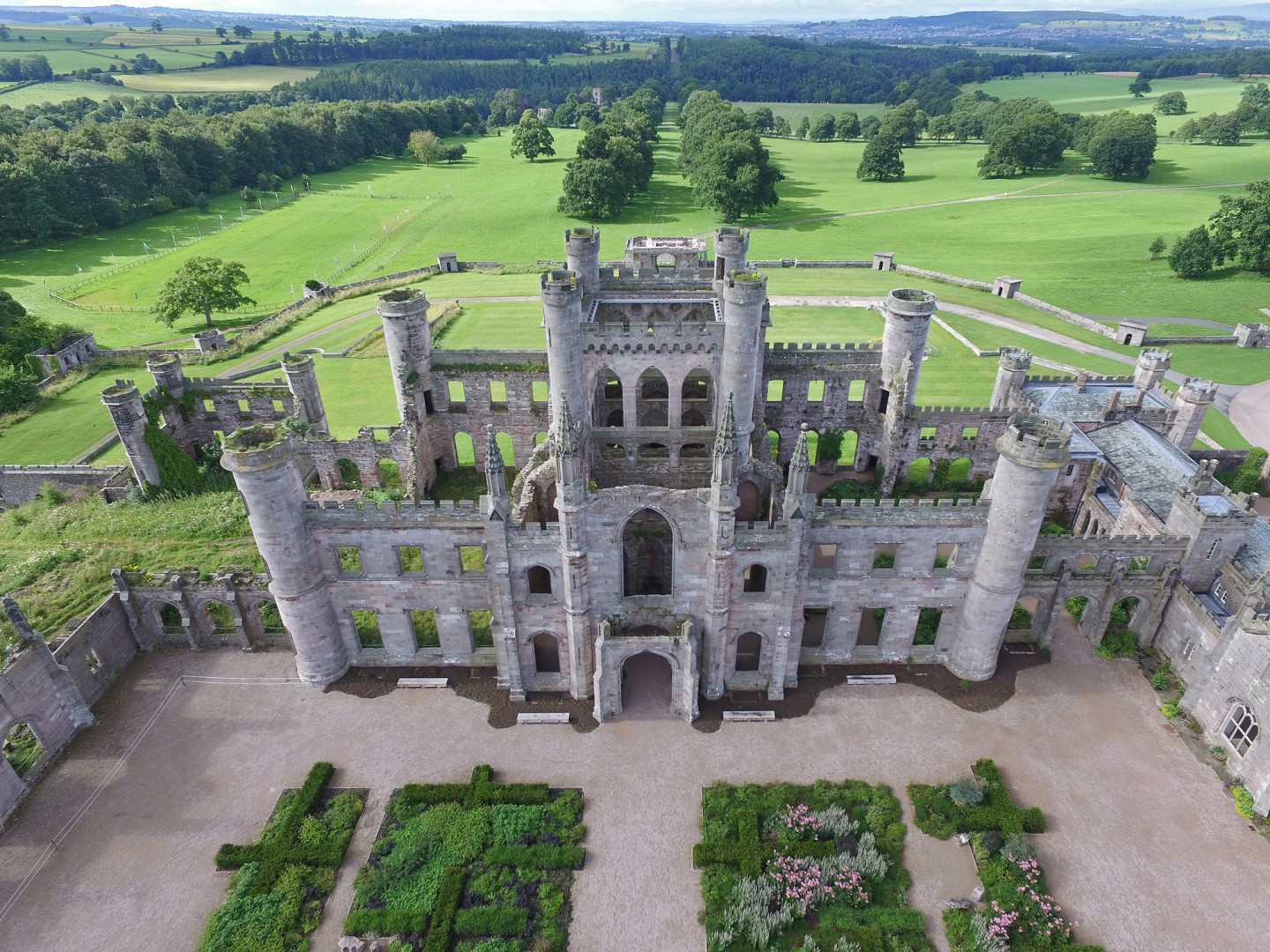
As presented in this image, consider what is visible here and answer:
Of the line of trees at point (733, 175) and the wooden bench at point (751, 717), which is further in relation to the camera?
the line of trees at point (733, 175)

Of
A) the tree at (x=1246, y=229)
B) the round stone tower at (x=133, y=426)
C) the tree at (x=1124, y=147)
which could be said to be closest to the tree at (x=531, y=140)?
the tree at (x=1124, y=147)

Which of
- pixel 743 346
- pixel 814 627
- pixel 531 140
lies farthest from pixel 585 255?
pixel 531 140

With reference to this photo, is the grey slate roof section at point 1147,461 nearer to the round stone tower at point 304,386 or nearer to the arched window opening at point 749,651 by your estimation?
the arched window opening at point 749,651

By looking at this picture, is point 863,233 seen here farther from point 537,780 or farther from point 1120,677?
point 537,780

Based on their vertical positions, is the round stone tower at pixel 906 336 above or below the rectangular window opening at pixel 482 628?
above

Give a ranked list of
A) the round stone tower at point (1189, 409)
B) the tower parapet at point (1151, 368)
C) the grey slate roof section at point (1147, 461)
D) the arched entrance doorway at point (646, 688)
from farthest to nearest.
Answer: the tower parapet at point (1151, 368) < the round stone tower at point (1189, 409) < the grey slate roof section at point (1147, 461) < the arched entrance doorway at point (646, 688)
